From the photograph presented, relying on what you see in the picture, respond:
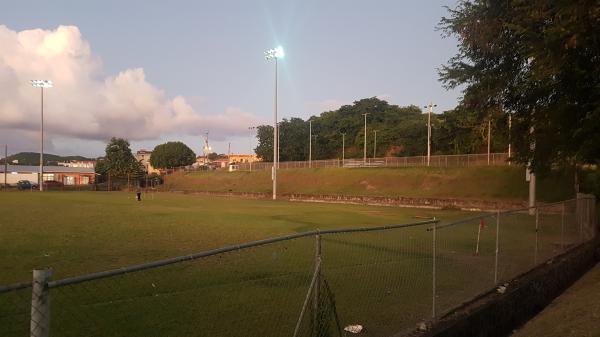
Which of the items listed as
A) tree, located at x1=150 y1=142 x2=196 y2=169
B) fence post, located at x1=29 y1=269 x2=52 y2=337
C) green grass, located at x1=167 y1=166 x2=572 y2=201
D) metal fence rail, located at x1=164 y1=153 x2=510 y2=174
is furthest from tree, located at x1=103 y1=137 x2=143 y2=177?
fence post, located at x1=29 y1=269 x2=52 y2=337

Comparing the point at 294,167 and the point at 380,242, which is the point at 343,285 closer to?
the point at 380,242

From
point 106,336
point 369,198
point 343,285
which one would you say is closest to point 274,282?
point 343,285

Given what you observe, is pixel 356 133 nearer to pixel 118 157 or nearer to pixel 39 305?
pixel 118 157

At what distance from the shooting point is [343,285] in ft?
29.9

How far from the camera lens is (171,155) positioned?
13988cm

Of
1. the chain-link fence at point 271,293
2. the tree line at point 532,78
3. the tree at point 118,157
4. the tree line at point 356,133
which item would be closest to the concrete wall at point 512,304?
the chain-link fence at point 271,293

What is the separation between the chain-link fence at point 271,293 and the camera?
17.7 feet

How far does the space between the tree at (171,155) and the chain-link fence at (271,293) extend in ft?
433

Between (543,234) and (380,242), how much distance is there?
5.11 metres

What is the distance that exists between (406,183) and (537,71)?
48.6 meters

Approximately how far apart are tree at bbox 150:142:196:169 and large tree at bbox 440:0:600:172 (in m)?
127

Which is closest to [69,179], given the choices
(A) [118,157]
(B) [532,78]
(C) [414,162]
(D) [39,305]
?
(A) [118,157]

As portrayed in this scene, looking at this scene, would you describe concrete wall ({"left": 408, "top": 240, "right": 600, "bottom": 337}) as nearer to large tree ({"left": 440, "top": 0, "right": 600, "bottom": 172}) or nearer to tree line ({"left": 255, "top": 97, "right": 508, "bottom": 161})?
large tree ({"left": 440, "top": 0, "right": 600, "bottom": 172})

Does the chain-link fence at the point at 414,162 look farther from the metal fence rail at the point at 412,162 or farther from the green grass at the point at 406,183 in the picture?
the green grass at the point at 406,183
